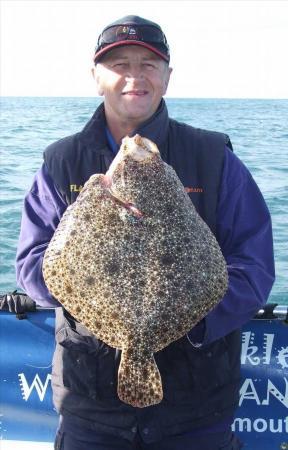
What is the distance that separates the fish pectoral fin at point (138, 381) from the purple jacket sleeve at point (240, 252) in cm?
34

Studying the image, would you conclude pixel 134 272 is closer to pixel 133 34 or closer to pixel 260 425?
pixel 133 34

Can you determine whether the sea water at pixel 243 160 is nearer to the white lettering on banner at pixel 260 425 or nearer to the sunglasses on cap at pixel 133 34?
the white lettering on banner at pixel 260 425

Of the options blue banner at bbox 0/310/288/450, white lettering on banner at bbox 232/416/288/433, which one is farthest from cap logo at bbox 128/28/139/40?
white lettering on banner at bbox 232/416/288/433

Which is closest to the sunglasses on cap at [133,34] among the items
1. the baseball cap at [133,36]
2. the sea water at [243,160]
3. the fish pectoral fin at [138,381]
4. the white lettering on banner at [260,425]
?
the baseball cap at [133,36]

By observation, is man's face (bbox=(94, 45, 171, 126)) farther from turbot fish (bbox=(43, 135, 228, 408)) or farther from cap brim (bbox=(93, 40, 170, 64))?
turbot fish (bbox=(43, 135, 228, 408))

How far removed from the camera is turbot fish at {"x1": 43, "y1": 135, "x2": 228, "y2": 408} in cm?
225

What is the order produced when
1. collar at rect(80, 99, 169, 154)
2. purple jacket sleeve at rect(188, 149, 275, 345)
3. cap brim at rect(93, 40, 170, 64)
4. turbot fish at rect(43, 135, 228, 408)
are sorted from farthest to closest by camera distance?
collar at rect(80, 99, 169, 154) < cap brim at rect(93, 40, 170, 64) < purple jacket sleeve at rect(188, 149, 275, 345) < turbot fish at rect(43, 135, 228, 408)

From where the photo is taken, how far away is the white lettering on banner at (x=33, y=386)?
12.5 feet

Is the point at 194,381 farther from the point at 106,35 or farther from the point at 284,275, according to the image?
→ the point at 284,275

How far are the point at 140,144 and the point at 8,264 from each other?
6.63 metres

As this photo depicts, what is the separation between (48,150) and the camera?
9.73 ft

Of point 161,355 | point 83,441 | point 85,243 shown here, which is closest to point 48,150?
point 85,243

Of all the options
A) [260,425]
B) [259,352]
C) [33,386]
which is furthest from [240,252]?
[33,386]

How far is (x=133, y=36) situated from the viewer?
2.68 m
